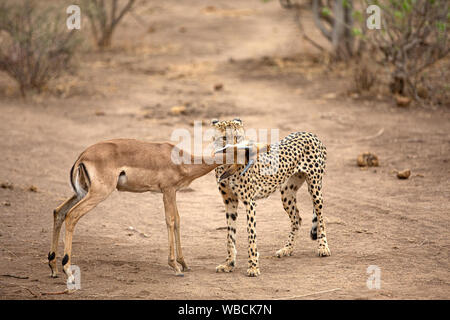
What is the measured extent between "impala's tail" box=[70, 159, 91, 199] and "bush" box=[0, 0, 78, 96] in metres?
9.52

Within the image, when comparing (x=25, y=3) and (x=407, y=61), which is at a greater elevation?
(x=25, y=3)

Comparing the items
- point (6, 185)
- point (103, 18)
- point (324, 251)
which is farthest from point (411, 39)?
point (103, 18)

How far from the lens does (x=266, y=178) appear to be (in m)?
6.41

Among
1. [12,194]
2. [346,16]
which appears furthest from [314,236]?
[346,16]

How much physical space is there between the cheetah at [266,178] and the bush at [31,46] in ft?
31.6

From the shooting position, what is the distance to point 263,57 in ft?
65.4

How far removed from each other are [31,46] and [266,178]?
1014 centimetres

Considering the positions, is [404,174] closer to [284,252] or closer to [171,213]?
[284,252]

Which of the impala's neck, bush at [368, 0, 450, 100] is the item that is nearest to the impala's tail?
the impala's neck

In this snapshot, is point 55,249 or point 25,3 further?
point 25,3

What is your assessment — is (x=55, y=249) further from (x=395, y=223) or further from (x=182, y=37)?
(x=182, y=37)
